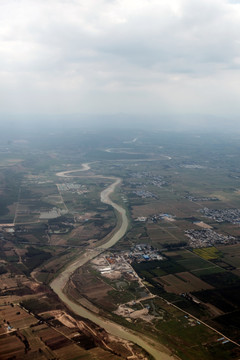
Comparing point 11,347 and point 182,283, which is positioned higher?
point 182,283

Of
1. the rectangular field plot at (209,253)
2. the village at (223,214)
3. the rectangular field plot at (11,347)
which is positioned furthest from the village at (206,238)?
the rectangular field plot at (11,347)

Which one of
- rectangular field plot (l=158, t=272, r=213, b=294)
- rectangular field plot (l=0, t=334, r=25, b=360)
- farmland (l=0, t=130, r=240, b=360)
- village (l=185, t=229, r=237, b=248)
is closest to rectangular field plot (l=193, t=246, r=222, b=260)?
farmland (l=0, t=130, r=240, b=360)

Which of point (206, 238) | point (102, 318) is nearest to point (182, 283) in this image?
point (102, 318)

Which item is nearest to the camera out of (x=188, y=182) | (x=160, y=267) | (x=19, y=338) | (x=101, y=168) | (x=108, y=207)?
(x=19, y=338)

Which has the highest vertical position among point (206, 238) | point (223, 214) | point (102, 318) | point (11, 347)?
point (223, 214)

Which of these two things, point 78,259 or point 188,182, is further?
point 188,182

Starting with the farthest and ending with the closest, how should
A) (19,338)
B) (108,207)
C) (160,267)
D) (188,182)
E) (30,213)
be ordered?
(188,182)
(108,207)
(30,213)
(160,267)
(19,338)

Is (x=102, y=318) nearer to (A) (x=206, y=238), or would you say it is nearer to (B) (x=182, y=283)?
(B) (x=182, y=283)

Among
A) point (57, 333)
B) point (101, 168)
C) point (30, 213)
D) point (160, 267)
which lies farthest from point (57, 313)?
point (101, 168)

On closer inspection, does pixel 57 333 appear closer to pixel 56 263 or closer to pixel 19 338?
pixel 19 338

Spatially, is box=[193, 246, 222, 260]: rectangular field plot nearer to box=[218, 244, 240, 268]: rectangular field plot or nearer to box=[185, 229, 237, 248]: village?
box=[218, 244, 240, 268]: rectangular field plot

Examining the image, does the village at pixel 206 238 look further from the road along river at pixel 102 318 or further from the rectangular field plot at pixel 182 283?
the road along river at pixel 102 318
